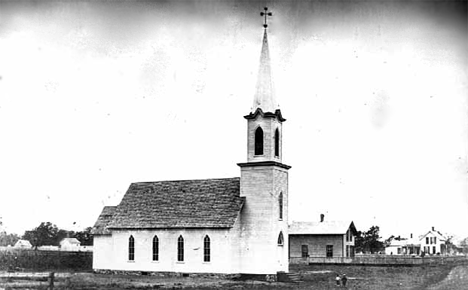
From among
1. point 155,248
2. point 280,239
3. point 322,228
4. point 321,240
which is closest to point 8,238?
point 155,248

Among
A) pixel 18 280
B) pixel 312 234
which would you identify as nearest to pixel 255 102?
pixel 18 280

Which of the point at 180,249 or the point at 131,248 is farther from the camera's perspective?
the point at 131,248

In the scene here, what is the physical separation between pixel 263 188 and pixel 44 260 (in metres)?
12.4

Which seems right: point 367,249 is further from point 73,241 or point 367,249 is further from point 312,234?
point 73,241

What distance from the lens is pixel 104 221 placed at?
3694 centimetres

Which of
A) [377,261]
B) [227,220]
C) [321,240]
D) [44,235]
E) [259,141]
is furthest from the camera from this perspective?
[321,240]

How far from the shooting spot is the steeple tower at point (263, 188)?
30.6m

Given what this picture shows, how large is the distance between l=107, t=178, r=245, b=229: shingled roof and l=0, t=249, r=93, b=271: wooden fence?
3829mm

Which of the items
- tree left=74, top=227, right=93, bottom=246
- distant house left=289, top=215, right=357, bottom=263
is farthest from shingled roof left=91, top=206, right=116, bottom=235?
distant house left=289, top=215, right=357, bottom=263

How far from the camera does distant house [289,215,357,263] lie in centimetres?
5084

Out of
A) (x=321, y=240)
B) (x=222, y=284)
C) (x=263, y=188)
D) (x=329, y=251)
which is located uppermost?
(x=263, y=188)

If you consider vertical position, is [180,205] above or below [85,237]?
above

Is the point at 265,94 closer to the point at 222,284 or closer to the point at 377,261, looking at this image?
the point at 222,284

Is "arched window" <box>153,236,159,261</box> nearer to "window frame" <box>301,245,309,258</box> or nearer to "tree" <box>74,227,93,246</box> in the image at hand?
"tree" <box>74,227,93,246</box>
